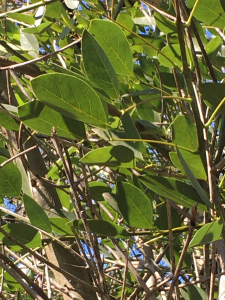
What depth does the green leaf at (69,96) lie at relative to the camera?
1.55 ft

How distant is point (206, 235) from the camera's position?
0.50 metres

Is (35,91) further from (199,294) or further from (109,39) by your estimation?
(199,294)

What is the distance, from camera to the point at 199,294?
778mm

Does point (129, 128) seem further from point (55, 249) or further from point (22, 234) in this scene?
point (55, 249)

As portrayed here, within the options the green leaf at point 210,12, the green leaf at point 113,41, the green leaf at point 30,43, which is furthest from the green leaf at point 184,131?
the green leaf at point 30,43

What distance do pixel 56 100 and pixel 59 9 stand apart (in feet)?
1.57

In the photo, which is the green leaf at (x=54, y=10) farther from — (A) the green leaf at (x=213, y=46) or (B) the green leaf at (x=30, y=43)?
(A) the green leaf at (x=213, y=46)

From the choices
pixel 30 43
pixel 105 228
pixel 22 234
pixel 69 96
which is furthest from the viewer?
pixel 30 43

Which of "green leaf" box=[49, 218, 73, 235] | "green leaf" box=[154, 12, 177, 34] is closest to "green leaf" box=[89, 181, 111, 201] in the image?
"green leaf" box=[49, 218, 73, 235]

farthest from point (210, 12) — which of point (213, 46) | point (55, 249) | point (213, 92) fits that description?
point (55, 249)

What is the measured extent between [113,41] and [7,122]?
243 millimetres

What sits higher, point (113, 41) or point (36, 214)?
point (113, 41)

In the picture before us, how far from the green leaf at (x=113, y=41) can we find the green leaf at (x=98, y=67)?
7 cm

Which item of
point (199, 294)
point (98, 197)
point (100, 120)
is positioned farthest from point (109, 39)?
point (199, 294)
